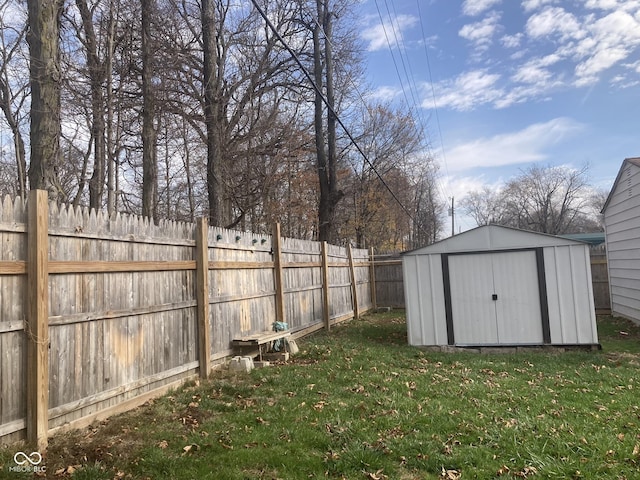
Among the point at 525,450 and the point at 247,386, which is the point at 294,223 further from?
the point at 525,450

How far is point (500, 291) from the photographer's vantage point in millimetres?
8539

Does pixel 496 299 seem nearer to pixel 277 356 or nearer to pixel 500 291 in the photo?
pixel 500 291

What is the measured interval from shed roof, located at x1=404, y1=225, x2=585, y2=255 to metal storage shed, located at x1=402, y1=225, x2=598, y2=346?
2 centimetres

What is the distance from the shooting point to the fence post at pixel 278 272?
28.7 feet

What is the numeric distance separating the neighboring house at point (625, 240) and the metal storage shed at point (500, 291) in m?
3.66

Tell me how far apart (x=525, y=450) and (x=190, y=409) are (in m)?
3.19

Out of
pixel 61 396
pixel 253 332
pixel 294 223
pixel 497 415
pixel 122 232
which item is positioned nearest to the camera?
pixel 61 396

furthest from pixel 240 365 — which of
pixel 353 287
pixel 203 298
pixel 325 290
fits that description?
pixel 353 287

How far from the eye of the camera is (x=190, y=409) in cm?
475

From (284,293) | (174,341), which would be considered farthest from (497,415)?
(284,293)

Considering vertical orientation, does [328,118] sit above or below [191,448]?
above

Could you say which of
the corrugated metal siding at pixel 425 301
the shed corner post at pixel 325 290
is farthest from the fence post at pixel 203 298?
the shed corner post at pixel 325 290

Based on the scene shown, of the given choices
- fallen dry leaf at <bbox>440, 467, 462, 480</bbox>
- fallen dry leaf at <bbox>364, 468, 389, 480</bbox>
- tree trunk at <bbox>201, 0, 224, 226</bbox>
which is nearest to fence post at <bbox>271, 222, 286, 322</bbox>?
tree trunk at <bbox>201, 0, 224, 226</bbox>

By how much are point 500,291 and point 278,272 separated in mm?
4198
